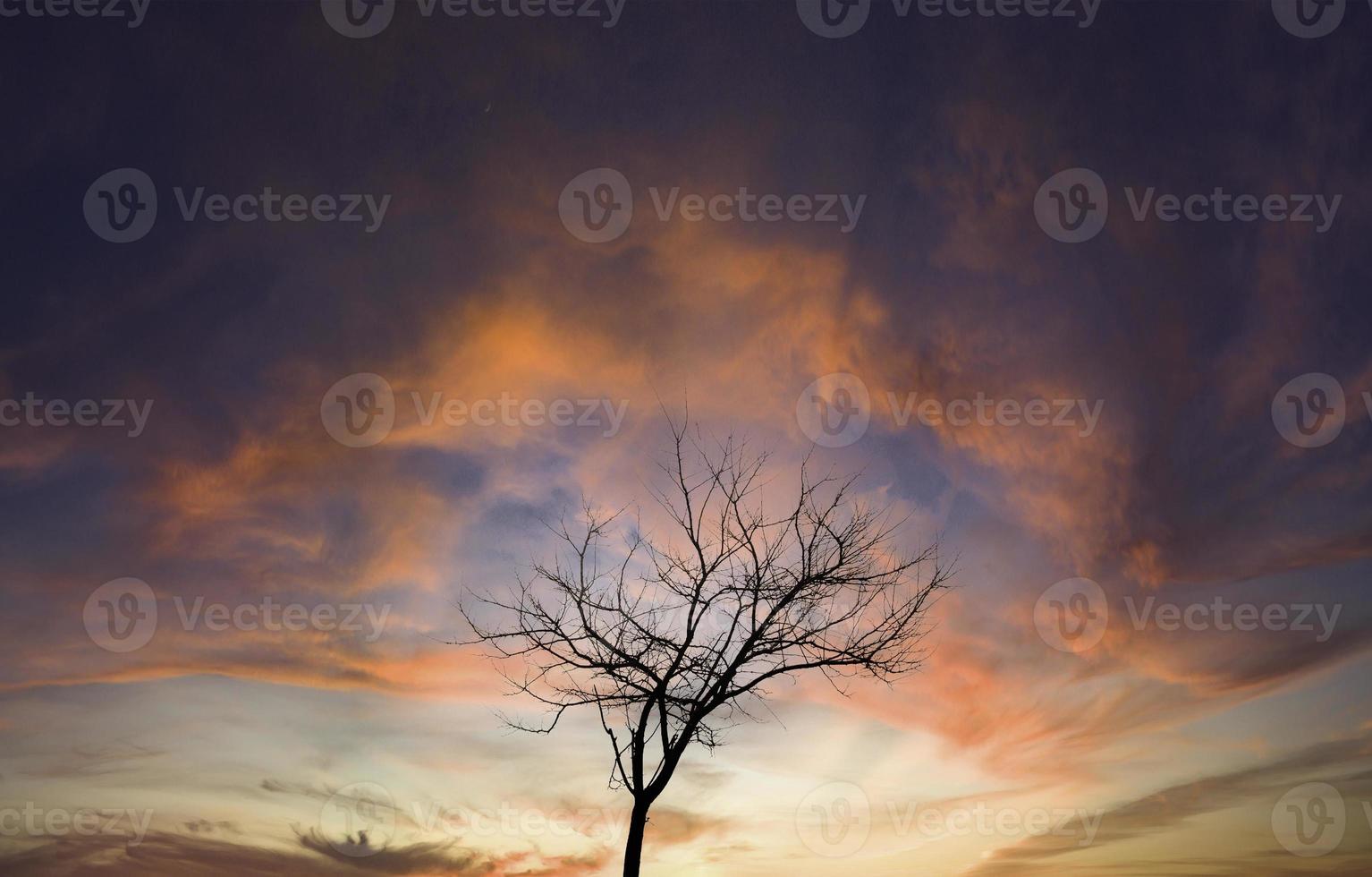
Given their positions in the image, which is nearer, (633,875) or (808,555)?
(633,875)

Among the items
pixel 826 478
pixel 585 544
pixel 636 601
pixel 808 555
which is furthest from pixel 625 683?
pixel 826 478

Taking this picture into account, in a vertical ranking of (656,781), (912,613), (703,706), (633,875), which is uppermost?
(912,613)

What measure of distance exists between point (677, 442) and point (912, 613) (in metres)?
4.08

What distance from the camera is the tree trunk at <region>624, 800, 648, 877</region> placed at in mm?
12844

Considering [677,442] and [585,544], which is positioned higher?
[677,442]

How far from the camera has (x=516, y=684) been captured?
45.0 ft

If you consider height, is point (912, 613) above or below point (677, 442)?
below

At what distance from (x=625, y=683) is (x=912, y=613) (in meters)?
4.10

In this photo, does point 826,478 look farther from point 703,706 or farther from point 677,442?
point 703,706

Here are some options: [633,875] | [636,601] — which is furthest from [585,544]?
[633,875]

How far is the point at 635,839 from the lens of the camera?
13.0 metres

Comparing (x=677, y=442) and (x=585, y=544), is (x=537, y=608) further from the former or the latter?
(x=677, y=442)

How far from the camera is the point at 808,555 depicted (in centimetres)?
1416

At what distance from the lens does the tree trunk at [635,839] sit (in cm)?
1284
